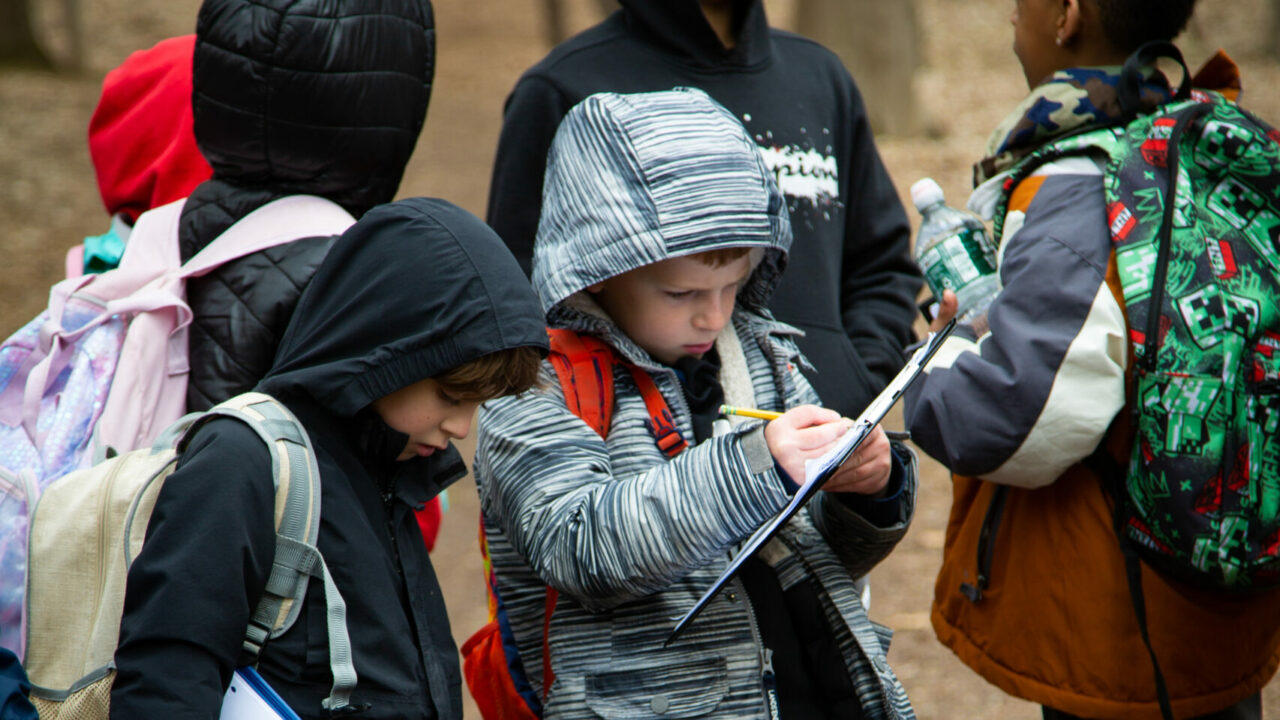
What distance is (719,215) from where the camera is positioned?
2.21m

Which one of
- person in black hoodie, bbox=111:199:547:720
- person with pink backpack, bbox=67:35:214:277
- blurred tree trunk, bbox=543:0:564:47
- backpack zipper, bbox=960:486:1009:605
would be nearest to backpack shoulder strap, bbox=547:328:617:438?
person in black hoodie, bbox=111:199:547:720

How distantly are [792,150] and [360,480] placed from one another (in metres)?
1.36

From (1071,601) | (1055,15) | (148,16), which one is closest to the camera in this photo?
(1071,601)

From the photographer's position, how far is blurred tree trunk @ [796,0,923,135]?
444 inches

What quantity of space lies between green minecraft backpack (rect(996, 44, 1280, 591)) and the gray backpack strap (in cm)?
161

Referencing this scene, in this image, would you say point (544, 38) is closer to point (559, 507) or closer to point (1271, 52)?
point (1271, 52)

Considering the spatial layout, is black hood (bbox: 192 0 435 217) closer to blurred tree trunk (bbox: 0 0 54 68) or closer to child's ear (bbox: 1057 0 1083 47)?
child's ear (bbox: 1057 0 1083 47)

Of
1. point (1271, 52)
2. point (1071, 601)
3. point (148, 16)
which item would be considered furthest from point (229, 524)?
point (148, 16)

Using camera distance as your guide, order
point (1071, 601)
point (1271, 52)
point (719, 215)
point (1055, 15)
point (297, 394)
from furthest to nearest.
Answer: point (1271, 52) → point (1055, 15) → point (1071, 601) → point (719, 215) → point (297, 394)

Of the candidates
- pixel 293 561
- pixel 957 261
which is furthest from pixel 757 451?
pixel 957 261

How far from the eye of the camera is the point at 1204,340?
7.79 ft

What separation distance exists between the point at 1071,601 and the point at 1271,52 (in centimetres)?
1483

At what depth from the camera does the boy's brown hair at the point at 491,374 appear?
6.24ft

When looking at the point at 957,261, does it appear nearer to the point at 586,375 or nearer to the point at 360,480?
the point at 586,375
